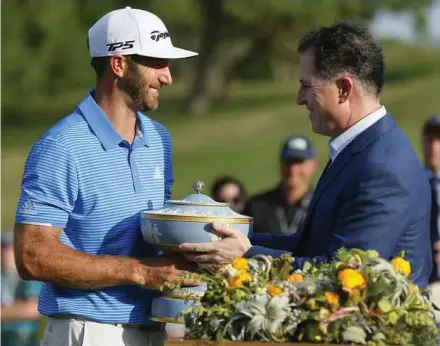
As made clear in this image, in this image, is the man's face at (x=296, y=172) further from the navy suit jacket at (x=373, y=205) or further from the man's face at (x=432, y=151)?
the navy suit jacket at (x=373, y=205)

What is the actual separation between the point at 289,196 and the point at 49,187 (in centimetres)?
517

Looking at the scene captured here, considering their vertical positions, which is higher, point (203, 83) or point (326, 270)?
point (326, 270)

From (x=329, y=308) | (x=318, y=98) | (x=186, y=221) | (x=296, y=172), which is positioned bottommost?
(x=296, y=172)

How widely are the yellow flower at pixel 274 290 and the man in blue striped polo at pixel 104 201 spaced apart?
74 centimetres

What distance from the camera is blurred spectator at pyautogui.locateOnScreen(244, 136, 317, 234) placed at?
9938 mm

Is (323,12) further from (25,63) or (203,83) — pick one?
(25,63)

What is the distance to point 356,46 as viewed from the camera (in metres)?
4.80

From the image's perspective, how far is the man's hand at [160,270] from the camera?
5020 mm

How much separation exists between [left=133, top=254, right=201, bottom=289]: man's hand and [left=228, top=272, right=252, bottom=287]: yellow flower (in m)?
0.64

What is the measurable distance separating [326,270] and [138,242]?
3.74 ft

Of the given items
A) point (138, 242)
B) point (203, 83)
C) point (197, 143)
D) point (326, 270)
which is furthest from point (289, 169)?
point (203, 83)

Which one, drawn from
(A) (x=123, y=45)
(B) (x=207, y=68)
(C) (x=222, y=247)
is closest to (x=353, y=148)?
(C) (x=222, y=247)

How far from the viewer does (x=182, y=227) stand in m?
4.90

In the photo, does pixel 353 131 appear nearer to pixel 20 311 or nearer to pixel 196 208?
pixel 196 208
